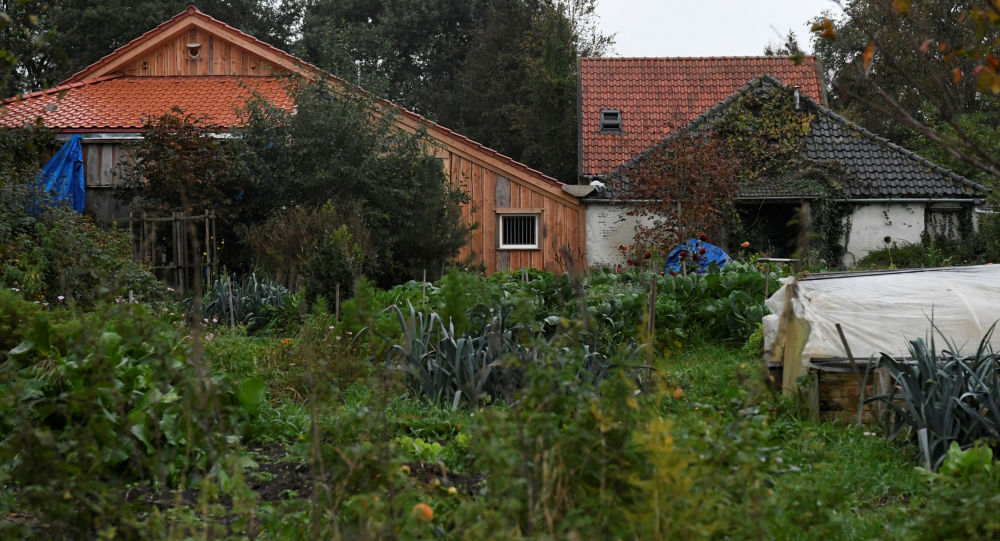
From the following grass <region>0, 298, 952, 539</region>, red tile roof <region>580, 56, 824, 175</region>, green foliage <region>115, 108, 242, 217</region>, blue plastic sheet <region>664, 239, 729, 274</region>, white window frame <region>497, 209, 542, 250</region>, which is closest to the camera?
grass <region>0, 298, 952, 539</region>

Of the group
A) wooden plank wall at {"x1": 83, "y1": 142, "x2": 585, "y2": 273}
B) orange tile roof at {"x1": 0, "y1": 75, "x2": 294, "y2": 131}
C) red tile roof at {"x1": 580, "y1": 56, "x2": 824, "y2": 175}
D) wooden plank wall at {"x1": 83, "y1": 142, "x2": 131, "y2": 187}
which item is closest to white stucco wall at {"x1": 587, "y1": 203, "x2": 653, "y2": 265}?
wooden plank wall at {"x1": 83, "y1": 142, "x2": 585, "y2": 273}

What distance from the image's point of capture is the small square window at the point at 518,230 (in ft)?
64.9

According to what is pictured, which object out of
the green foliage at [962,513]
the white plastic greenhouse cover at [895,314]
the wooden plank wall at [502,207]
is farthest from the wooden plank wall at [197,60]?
the green foliage at [962,513]

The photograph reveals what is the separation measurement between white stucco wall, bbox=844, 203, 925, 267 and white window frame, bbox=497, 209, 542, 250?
21.1ft

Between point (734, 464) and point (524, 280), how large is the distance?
644 centimetres

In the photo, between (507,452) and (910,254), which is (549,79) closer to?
(910,254)

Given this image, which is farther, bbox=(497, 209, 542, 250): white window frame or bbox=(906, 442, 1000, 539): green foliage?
bbox=(497, 209, 542, 250): white window frame

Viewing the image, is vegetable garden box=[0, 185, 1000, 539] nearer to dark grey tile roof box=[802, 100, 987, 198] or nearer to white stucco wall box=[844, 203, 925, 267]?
white stucco wall box=[844, 203, 925, 267]

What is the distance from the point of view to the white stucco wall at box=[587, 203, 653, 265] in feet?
64.6

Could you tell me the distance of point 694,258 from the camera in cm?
1185

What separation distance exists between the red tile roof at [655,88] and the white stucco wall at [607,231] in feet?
10.6

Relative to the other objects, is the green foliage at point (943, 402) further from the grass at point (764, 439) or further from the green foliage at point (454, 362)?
the green foliage at point (454, 362)

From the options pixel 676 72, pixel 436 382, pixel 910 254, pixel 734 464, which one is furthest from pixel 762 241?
pixel 734 464

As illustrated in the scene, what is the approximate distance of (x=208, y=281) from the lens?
40.0 feet
